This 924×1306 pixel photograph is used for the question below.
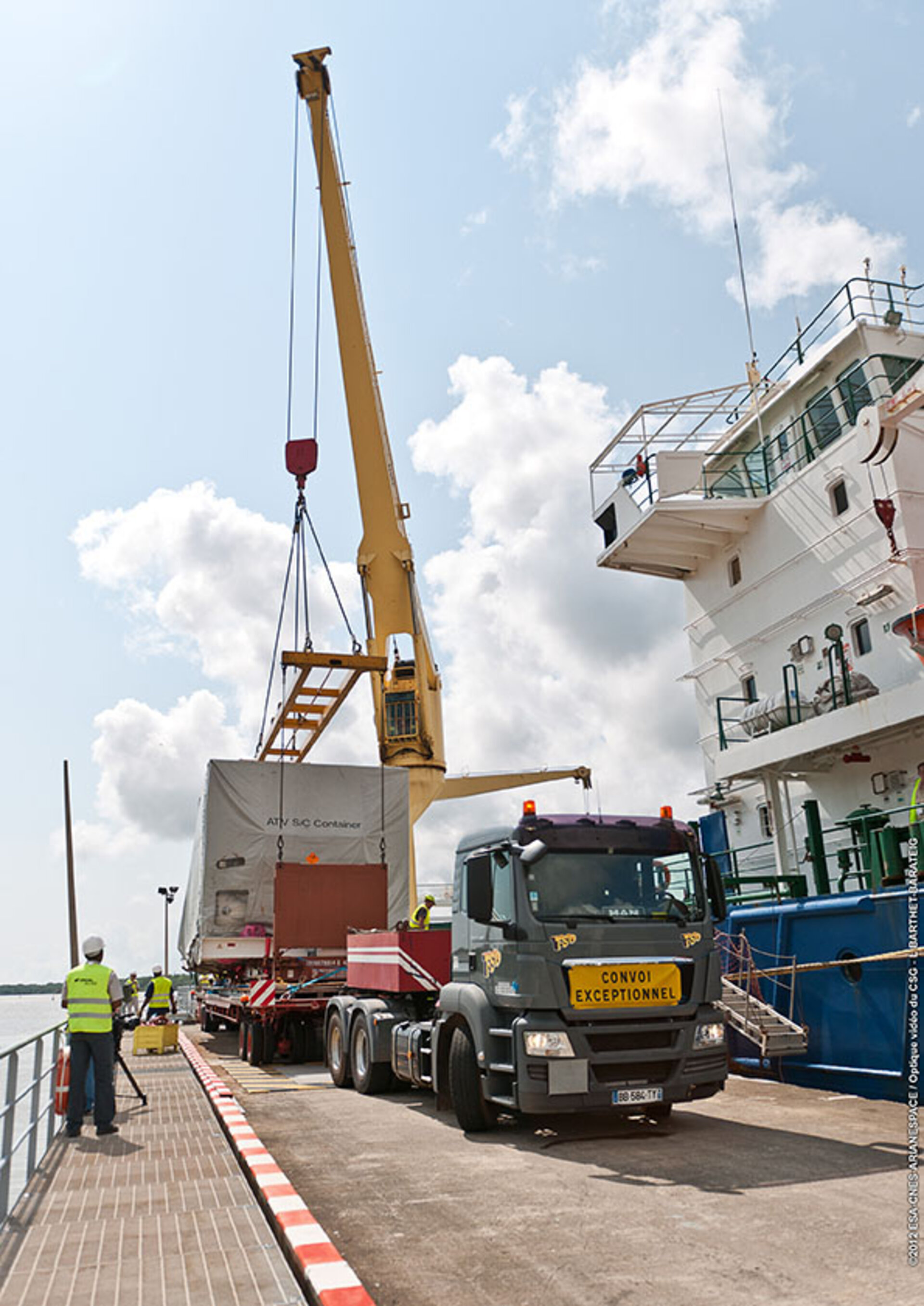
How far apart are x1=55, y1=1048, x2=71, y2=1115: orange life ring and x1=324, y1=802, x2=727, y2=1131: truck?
331 centimetres

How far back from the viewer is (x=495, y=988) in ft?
25.9

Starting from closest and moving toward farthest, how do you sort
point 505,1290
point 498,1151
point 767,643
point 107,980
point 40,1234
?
point 505,1290, point 40,1234, point 498,1151, point 107,980, point 767,643

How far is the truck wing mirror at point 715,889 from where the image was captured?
8477mm

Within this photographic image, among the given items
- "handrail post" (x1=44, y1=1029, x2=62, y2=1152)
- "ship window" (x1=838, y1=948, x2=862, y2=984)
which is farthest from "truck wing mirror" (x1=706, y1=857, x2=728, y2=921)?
"handrail post" (x1=44, y1=1029, x2=62, y2=1152)

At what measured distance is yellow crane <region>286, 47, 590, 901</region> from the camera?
2702 centimetres

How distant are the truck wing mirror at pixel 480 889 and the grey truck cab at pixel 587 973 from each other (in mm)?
11

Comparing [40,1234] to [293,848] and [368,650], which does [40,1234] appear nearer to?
[293,848]

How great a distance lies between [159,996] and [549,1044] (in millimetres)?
15073

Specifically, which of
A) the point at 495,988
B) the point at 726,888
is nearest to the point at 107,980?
the point at 495,988

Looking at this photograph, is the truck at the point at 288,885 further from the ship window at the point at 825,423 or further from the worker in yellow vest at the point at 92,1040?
the ship window at the point at 825,423

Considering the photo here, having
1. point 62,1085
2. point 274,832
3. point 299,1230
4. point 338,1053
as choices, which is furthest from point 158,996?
point 299,1230

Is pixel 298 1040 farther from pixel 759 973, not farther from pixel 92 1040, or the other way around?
pixel 759 973

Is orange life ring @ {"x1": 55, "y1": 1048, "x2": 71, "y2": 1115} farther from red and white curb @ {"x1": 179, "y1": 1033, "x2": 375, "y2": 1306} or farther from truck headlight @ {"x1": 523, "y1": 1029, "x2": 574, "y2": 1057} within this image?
truck headlight @ {"x1": 523, "y1": 1029, "x2": 574, "y2": 1057}

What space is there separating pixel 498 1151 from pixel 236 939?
9103 millimetres
